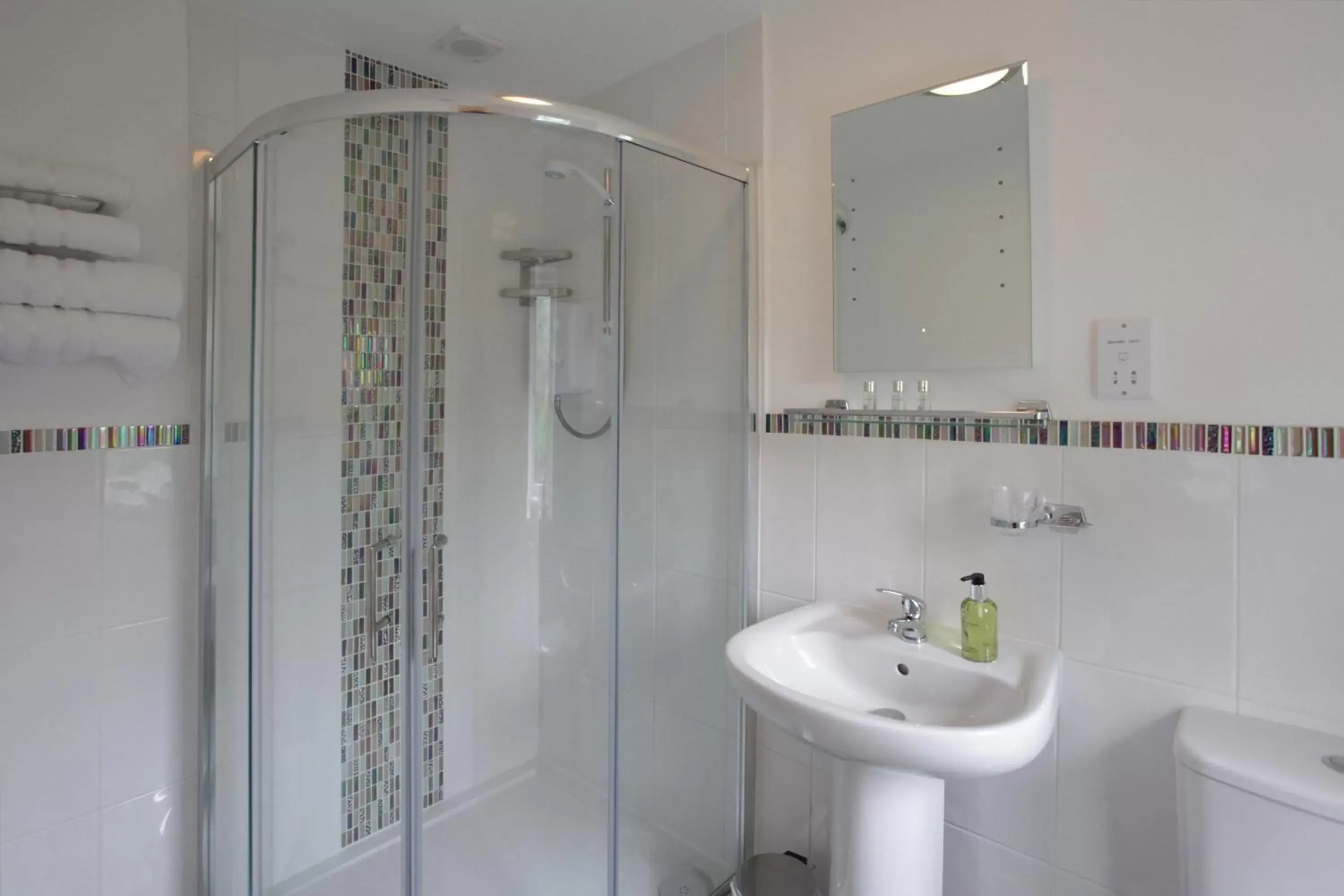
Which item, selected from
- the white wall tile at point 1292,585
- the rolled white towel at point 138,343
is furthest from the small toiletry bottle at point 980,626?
the rolled white towel at point 138,343

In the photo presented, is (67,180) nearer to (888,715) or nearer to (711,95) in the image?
(711,95)

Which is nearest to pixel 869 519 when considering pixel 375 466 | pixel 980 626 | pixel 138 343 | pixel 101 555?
pixel 980 626

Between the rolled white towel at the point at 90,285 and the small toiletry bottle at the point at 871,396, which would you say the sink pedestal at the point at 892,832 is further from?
the rolled white towel at the point at 90,285

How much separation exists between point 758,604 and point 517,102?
4.21 ft

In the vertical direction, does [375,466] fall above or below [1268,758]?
above

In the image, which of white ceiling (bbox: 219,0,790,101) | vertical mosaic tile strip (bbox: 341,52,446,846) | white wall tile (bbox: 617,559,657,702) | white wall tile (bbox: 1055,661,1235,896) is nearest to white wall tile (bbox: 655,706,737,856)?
white wall tile (bbox: 617,559,657,702)

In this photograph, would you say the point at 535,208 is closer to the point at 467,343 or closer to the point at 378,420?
the point at 467,343

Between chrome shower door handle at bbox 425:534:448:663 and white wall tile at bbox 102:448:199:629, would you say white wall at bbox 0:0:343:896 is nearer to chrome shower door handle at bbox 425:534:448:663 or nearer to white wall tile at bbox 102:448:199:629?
white wall tile at bbox 102:448:199:629

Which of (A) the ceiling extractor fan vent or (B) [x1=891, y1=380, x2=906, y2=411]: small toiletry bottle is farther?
(A) the ceiling extractor fan vent

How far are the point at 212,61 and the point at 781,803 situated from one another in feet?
7.32

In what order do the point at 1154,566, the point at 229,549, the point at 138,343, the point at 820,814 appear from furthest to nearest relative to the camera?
the point at 820,814, the point at 229,549, the point at 138,343, the point at 1154,566

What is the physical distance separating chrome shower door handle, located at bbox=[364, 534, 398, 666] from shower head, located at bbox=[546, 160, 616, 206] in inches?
32.9

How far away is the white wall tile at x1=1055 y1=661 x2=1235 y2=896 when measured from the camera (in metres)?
1.17

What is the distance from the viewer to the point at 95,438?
1.41 m
